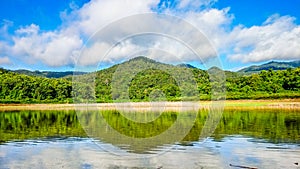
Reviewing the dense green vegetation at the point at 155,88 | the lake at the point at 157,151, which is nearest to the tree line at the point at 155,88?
the dense green vegetation at the point at 155,88

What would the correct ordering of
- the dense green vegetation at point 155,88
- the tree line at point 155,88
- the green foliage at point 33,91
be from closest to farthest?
the dense green vegetation at point 155,88
the tree line at point 155,88
the green foliage at point 33,91

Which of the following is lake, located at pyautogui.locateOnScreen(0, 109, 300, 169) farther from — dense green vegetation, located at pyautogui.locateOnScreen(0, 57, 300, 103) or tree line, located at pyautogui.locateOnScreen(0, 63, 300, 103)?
tree line, located at pyautogui.locateOnScreen(0, 63, 300, 103)

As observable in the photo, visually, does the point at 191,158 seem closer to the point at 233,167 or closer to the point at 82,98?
the point at 233,167

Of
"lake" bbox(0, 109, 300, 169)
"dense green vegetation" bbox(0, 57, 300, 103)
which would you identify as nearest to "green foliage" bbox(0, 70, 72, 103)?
"dense green vegetation" bbox(0, 57, 300, 103)

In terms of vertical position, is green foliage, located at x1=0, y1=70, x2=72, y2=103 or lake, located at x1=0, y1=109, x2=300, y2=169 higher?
green foliage, located at x1=0, y1=70, x2=72, y2=103

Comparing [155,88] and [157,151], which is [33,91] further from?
[157,151]

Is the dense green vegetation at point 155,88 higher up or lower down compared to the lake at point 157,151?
higher up

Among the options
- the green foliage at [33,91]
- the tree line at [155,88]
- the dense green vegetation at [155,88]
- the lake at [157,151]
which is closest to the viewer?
the lake at [157,151]

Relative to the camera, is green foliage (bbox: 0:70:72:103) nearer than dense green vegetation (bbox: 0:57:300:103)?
No

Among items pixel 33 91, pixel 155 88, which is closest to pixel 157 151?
pixel 155 88

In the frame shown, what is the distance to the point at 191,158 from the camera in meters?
16.2

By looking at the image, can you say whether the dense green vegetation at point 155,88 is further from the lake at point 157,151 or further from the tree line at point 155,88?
the lake at point 157,151

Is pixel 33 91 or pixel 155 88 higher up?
pixel 33 91

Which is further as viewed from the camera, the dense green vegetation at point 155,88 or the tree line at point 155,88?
the tree line at point 155,88
